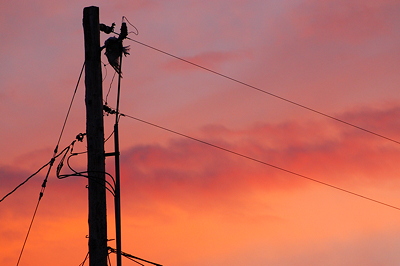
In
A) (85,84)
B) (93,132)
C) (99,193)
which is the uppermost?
(85,84)

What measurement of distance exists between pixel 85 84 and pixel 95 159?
1647 millimetres

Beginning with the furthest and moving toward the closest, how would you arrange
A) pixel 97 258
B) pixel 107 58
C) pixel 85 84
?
pixel 107 58, pixel 85 84, pixel 97 258

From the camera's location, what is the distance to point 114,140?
15.1 metres

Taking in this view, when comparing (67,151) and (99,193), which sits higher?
(67,151)

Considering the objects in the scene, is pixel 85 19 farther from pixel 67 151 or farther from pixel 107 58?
pixel 67 151

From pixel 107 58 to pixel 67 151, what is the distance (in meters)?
2.40

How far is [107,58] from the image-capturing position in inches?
605

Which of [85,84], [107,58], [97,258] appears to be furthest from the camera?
[107,58]

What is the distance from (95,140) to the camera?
14062mm

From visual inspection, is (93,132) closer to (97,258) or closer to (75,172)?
(75,172)

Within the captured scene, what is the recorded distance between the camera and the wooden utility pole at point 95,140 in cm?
1358

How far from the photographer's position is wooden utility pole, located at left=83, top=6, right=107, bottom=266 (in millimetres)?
13578

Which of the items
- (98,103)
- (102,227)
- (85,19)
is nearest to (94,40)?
(85,19)

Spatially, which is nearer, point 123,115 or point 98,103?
point 98,103
